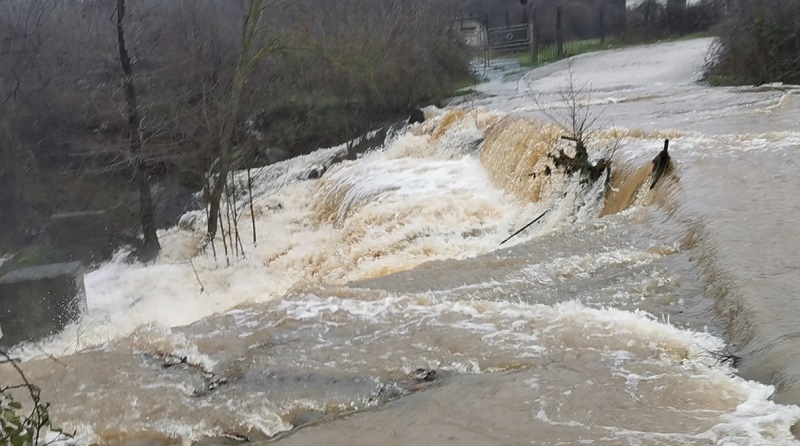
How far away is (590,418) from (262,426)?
182 cm

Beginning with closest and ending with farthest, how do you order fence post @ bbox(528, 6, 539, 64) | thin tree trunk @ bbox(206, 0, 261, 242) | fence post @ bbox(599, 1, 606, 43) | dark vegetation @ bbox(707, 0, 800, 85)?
1. thin tree trunk @ bbox(206, 0, 261, 242)
2. dark vegetation @ bbox(707, 0, 800, 85)
3. fence post @ bbox(528, 6, 539, 64)
4. fence post @ bbox(599, 1, 606, 43)

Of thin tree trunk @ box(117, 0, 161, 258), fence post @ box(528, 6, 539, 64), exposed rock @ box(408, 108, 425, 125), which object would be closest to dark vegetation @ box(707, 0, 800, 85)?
exposed rock @ box(408, 108, 425, 125)

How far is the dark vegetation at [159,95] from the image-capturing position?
674 inches

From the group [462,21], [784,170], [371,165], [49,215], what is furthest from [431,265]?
[462,21]

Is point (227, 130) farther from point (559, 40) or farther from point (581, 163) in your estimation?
point (559, 40)

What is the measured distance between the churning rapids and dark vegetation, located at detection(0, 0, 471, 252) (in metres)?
6.40

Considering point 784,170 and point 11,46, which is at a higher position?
point 11,46

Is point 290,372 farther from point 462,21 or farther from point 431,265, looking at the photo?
point 462,21

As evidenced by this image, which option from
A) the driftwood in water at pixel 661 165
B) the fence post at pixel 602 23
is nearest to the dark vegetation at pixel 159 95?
the driftwood in water at pixel 661 165

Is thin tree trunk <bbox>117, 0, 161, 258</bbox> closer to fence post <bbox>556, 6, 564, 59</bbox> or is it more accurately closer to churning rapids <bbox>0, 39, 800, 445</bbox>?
churning rapids <bbox>0, 39, 800, 445</bbox>

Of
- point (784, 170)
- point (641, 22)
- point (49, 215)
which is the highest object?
point (641, 22)

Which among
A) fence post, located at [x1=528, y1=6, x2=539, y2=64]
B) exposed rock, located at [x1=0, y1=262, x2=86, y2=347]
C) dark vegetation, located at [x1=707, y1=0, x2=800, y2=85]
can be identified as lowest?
exposed rock, located at [x1=0, y1=262, x2=86, y2=347]

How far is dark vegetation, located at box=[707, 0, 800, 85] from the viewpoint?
17391 millimetres

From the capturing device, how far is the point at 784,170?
7.93 metres
